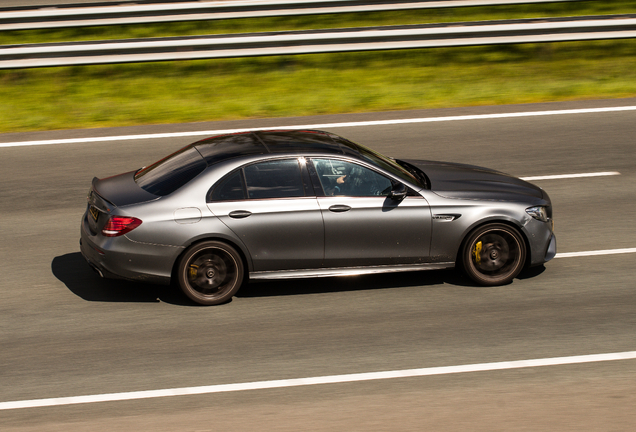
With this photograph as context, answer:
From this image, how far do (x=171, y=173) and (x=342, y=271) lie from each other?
74.1 inches

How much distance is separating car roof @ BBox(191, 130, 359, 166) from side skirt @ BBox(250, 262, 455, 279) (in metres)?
1.12

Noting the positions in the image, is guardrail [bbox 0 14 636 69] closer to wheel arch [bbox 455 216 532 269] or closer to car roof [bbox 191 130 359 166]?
car roof [bbox 191 130 359 166]

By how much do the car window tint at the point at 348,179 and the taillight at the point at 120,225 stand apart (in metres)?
1.75

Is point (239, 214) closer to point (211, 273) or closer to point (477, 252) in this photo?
point (211, 273)

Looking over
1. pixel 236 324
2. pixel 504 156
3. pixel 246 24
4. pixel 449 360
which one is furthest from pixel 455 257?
pixel 246 24

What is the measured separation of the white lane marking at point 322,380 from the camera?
18.6 feet

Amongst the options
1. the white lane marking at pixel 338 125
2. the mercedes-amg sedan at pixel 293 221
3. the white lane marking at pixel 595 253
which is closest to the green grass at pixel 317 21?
the white lane marking at pixel 338 125

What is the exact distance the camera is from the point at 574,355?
6.22 m

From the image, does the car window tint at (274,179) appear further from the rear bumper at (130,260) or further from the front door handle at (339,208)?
the rear bumper at (130,260)

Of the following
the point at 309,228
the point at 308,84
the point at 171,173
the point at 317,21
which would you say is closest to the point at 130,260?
the point at 171,173

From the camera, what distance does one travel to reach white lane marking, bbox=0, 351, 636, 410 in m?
5.66

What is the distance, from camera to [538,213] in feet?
24.7

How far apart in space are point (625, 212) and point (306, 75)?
25.1 ft

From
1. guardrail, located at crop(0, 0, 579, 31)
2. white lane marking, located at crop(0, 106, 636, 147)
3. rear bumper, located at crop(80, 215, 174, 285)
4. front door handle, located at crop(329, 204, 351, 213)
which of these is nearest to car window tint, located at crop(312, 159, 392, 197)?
front door handle, located at crop(329, 204, 351, 213)
